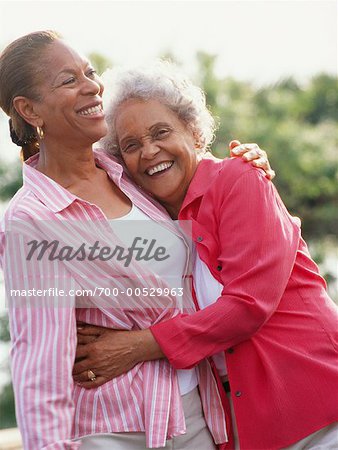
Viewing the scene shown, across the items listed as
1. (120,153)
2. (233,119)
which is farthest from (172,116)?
(233,119)

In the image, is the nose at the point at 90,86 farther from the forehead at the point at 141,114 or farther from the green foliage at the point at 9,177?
the green foliage at the point at 9,177

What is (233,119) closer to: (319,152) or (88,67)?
(319,152)

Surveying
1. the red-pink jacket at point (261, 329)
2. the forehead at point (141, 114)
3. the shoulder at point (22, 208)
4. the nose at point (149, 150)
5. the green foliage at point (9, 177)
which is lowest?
the green foliage at point (9, 177)

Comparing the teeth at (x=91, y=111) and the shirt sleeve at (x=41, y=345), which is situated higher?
the teeth at (x=91, y=111)

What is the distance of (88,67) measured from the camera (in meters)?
2.42

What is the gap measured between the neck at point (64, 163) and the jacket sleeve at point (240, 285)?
478 mm

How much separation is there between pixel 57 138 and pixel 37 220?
34 cm

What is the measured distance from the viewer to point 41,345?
6.79 ft

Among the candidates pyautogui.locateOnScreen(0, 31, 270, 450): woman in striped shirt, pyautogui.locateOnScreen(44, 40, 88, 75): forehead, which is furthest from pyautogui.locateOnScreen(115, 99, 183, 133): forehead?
pyautogui.locateOnScreen(44, 40, 88, 75): forehead

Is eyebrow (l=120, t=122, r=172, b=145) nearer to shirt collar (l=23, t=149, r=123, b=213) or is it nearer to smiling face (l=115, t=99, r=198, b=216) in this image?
smiling face (l=115, t=99, r=198, b=216)

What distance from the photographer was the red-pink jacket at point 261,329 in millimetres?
2236

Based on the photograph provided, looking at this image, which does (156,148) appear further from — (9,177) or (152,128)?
(9,177)

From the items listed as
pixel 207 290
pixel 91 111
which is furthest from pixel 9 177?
pixel 207 290

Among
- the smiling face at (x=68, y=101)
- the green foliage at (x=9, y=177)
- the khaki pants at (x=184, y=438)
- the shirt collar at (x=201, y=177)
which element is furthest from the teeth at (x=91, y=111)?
the green foliage at (x=9, y=177)
